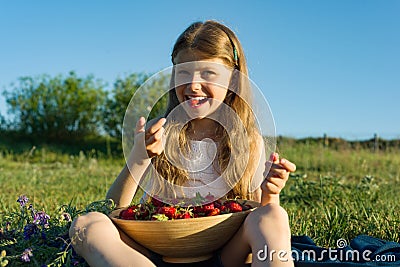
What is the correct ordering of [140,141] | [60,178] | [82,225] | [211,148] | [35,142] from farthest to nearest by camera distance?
[35,142] → [60,178] → [211,148] → [140,141] → [82,225]

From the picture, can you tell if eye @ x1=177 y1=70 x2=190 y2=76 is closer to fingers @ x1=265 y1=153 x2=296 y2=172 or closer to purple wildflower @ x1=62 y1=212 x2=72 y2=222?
fingers @ x1=265 y1=153 x2=296 y2=172

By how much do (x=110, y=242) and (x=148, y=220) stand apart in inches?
6.1

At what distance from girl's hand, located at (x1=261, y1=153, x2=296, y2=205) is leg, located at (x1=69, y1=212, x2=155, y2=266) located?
1.85 feet

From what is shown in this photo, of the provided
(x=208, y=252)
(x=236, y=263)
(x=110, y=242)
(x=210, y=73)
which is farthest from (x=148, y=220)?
(x=210, y=73)

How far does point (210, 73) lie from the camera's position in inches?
89.0

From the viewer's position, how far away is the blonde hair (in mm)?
2365

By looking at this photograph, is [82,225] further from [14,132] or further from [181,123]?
[14,132]

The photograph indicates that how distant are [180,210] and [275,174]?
1.35 feet

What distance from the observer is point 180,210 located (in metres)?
1.84

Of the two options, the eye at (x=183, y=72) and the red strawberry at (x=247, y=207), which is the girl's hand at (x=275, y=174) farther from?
the eye at (x=183, y=72)

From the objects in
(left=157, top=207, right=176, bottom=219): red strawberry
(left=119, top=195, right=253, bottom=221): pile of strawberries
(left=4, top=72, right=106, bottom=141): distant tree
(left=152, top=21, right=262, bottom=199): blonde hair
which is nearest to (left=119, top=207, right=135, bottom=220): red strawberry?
(left=119, top=195, right=253, bottom=221): pile of strawberries

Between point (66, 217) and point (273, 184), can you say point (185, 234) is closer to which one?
point (273, 184)

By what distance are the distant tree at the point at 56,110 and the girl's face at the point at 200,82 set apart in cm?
1211

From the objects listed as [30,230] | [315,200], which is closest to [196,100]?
[30,230]
